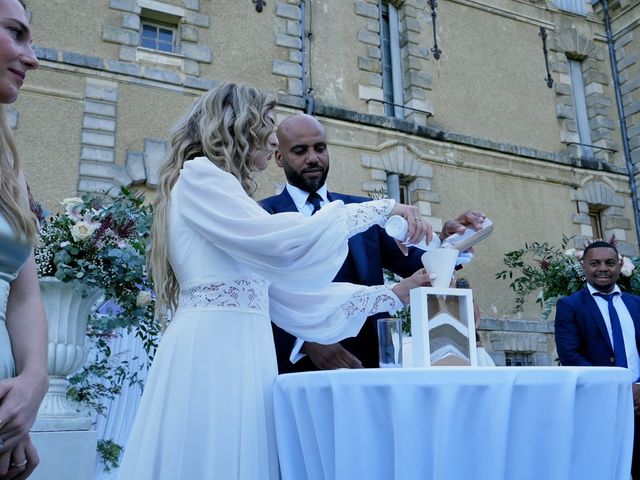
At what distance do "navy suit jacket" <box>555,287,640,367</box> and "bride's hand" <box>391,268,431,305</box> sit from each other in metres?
2.62

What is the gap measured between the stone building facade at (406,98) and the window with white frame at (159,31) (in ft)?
0.06

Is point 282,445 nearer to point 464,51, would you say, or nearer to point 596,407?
point 596,407

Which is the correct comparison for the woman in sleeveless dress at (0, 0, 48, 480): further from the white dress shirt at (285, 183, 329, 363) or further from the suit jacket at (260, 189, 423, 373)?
the white dress shirt at (285, 183, 329, 363)

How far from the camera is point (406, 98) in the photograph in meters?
10.6

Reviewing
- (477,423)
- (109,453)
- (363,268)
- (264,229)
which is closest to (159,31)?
(109,453)

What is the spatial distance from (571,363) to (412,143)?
21.9 ft

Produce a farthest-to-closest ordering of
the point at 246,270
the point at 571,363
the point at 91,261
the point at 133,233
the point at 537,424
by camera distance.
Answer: the point at 571,363 < the point at 133,233 < the point at 91,261 < the point at 246,270 < the point at 537,424

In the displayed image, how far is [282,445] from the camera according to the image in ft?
5.00

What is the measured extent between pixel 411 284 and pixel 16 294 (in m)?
1.00

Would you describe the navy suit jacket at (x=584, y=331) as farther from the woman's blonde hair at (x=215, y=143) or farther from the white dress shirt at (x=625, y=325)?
the woman's blonde hair at (x=215, y=143)

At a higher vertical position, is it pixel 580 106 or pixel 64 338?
pixel 580 106

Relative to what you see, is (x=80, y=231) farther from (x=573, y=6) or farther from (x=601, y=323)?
(x=573, y=6)

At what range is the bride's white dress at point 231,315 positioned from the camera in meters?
1.56

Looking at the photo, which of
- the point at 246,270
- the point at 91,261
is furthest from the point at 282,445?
the point at 91,261
